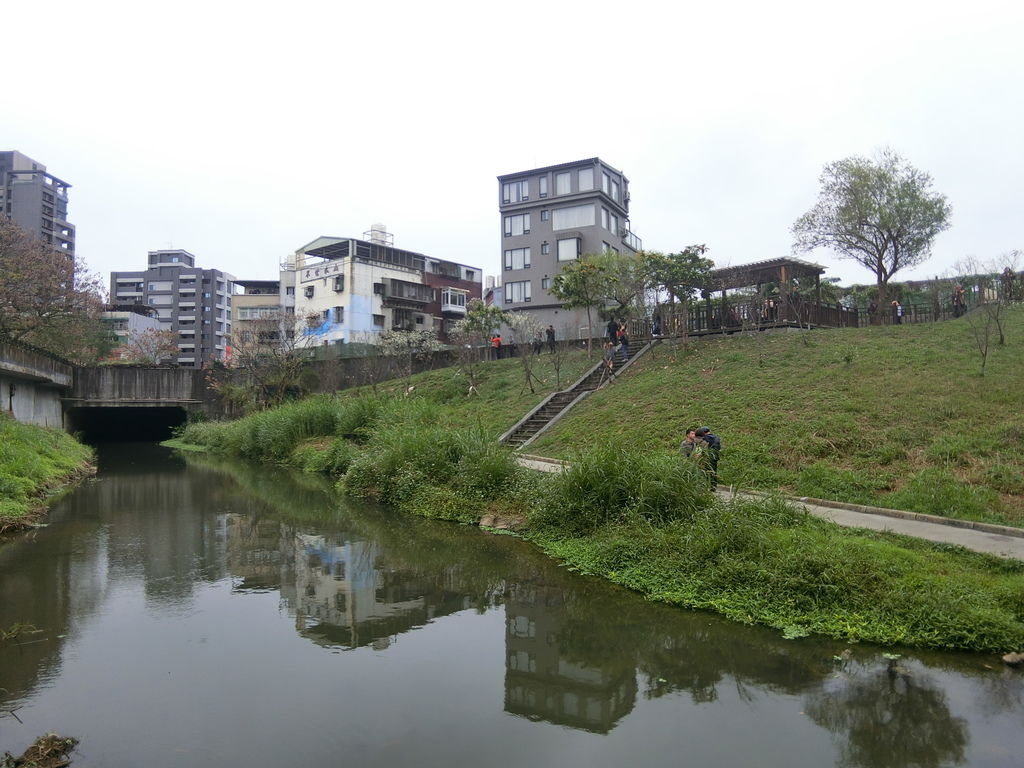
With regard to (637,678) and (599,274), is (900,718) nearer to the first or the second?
(637,678)

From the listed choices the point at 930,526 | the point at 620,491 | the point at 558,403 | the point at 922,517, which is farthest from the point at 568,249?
the point at 930,526

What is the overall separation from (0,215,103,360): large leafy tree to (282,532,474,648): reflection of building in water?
2312 centimetres

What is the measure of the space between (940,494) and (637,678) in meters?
7.97

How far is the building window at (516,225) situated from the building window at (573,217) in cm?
257

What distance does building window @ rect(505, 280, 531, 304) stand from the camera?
162 ft

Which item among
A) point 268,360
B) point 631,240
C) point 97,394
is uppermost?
point 631,240

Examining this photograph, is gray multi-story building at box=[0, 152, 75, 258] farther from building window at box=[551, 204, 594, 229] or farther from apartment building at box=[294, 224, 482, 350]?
building window at box=[551, 204, 594, 229]

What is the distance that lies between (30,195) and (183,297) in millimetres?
21107

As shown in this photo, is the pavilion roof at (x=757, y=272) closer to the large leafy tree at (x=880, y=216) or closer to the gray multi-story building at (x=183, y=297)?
the large leafy tree at (x=880, y=216)

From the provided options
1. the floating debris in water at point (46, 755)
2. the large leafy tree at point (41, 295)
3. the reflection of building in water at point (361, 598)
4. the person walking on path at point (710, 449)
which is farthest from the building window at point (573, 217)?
the floating debris in water at point (46, 755)

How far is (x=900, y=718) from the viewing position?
5.54m

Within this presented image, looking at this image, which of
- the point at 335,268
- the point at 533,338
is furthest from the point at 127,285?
the point at 533,338

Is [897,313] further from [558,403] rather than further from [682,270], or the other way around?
[558,403]

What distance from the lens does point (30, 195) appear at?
69.1 meters
